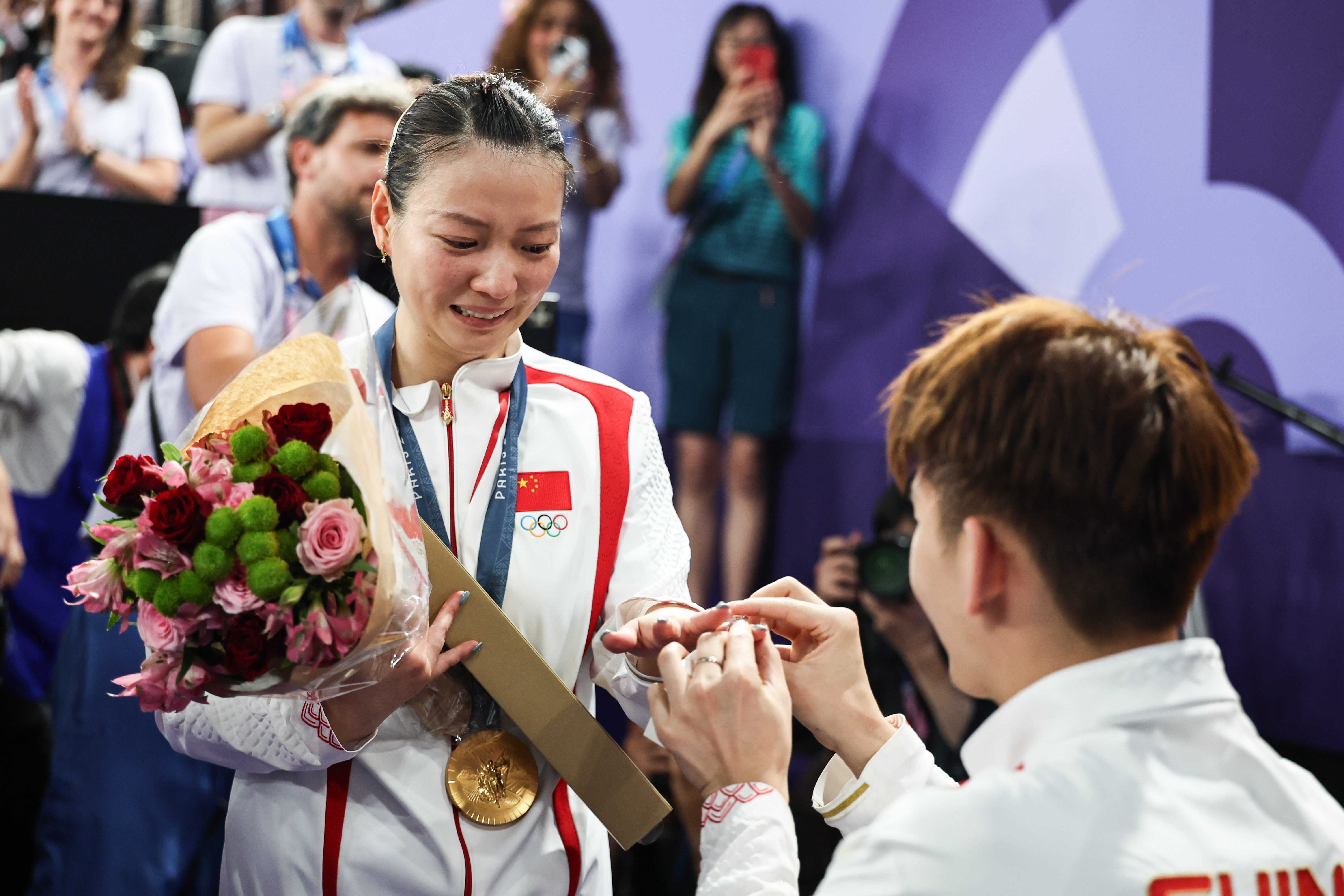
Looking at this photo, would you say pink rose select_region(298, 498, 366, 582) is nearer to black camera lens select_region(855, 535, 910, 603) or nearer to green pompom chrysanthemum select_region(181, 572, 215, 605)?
green pompom chrysanthemum select_region(181, 572, 215, 605)

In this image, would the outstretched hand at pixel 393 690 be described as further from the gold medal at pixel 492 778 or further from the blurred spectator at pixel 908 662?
the blurred spectator at pixel 908 662

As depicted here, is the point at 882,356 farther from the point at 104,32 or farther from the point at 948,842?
the point at 948,842

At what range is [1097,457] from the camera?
98cm

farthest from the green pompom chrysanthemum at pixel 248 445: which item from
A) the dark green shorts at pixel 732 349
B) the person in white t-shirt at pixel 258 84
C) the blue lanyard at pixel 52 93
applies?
the dark green shorts at pixel 732 349

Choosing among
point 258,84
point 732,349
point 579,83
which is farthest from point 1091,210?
point 258,84

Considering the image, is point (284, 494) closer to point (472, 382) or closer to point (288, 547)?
point (288, 547)

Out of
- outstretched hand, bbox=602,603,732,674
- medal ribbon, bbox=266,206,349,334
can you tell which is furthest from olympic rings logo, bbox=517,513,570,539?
medal ribbon, bbox=266,206,349,334

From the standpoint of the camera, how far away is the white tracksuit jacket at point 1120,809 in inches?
36.1

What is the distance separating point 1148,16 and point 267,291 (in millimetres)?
3113

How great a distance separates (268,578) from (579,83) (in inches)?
145

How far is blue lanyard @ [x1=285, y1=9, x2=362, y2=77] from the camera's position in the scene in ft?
13.6

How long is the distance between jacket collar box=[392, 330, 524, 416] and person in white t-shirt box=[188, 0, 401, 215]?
9.49ft

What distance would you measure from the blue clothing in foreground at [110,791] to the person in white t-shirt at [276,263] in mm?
461

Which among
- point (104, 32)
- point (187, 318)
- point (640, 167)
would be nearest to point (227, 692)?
point (187, 318)
